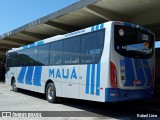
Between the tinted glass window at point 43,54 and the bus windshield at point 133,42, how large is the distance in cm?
478

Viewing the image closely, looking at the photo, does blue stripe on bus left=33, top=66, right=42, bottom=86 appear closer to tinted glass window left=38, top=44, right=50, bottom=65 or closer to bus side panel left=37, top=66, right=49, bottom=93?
bus side panel left=37, top=66, right=49, bottom=93

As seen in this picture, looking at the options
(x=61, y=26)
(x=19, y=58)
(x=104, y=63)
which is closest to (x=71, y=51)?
(x=104, y=63)

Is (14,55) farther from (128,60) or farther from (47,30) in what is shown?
(128,60)

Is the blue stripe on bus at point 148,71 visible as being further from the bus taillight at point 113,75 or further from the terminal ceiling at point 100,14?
the terminal ceiling at point 100,14

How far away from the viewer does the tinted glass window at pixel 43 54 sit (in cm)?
1347

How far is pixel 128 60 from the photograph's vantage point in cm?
947

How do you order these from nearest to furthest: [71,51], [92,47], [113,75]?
[113,75], [92,47], [71,51]

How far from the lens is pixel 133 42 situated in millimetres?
9766

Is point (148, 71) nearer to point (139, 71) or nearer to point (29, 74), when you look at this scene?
point (139, 71)

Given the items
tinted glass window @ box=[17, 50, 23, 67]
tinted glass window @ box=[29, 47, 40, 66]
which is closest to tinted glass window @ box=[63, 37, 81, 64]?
tinted glass window @ box=[29, 47, 40, 66]

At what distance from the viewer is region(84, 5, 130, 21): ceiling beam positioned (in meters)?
13.5

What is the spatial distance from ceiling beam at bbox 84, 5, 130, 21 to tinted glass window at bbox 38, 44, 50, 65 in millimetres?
2615

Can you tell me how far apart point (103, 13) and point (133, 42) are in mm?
4635

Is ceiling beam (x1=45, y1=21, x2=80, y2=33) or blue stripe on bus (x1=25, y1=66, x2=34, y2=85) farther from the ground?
ceiling beam (x1=45, y1=21, x2=80, y2=33)
